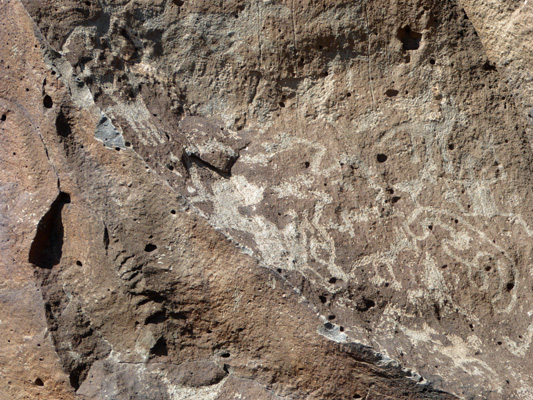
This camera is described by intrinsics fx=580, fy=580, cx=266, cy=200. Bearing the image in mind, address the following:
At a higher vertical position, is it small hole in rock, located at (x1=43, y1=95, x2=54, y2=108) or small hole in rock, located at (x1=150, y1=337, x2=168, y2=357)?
small hole in rock, located at (x1=43, y1=95, x2=54, y2=108)

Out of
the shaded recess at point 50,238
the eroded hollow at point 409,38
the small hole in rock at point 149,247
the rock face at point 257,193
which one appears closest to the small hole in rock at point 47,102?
the rock face at point 257,193

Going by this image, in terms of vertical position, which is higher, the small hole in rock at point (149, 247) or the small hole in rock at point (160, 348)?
the small hole in rock at point (149, 247)

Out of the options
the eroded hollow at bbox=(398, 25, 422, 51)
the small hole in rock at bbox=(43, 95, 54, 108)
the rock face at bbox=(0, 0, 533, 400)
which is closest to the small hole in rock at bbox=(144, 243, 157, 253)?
the rock face at bbox=(0, 0, 533, 400)

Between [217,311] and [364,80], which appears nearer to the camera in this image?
[217,311]

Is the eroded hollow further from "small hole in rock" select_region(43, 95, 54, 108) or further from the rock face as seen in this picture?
"small hole in rock" select_region(43, 95, 54, 108)

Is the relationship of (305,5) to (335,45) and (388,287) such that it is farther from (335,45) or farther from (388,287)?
(388,287)

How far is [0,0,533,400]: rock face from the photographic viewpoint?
2449mm

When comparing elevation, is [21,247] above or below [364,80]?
below

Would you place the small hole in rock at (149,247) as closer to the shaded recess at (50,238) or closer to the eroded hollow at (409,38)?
the shaded recess at (50,238)

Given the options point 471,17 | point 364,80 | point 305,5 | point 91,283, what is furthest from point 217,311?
point 471,17

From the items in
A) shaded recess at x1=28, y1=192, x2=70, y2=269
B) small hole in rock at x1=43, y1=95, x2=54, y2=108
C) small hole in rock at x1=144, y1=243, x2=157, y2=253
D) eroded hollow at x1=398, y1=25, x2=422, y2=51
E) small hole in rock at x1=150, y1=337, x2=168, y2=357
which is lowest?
small hole in rock at x1=150, y1=337, x2=168, y2=357

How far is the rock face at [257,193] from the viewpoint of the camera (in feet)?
8.04

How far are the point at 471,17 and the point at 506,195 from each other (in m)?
0.81

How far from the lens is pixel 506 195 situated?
256 cm
